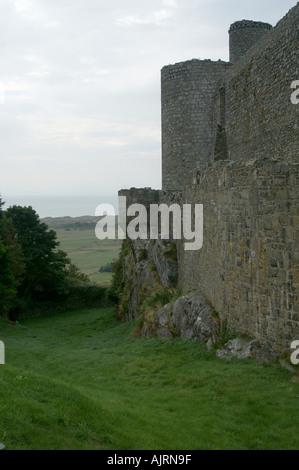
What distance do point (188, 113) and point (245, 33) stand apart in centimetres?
495

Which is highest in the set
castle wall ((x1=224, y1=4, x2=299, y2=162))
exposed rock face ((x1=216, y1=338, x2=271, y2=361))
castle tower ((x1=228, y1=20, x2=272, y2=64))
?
castle tower ((x1=228, y1=20, x2=272, y2=64))

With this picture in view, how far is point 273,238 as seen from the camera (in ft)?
26.7

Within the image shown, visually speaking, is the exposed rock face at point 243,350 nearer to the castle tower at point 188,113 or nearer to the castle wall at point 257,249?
the castle wall at point 257,249

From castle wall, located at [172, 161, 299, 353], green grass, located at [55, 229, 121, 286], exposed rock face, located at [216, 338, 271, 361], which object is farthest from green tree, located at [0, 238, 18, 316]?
green grass, located at [55, 229, 121, 286]

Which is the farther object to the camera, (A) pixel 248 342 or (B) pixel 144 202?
(B) pixel 144 202

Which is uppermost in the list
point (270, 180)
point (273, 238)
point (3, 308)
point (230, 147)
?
point (230, 147)

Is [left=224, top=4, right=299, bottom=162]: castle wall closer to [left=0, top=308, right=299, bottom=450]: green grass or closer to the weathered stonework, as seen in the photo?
the weathered stonework

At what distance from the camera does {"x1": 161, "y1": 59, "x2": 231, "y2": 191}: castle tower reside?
68.3 ft

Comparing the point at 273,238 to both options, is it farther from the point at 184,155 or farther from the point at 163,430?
the point at 184,155

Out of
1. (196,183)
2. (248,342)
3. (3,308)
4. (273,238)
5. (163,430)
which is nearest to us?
(163,430)

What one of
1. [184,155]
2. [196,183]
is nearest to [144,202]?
[184,155]

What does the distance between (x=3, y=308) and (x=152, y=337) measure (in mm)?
19631

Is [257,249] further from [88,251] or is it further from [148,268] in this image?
[88,251]

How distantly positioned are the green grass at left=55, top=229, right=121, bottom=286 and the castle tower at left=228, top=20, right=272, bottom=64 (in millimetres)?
41231
